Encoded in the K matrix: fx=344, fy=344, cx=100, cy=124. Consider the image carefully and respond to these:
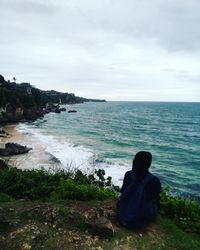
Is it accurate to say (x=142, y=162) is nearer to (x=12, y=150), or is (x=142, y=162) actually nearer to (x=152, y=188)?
(x=152, y=188)

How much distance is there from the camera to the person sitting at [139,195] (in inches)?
283

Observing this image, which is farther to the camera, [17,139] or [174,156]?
[17,139]

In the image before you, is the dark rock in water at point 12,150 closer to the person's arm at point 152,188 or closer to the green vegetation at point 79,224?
the green vegetation at point 79,224

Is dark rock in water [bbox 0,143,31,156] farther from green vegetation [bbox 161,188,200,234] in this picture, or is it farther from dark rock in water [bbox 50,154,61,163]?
green vegetation [bbox 161,188,200,234]

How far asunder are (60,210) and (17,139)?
119 ft

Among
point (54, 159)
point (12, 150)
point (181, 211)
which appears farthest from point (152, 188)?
point (12, 150)

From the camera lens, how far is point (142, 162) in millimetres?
7242

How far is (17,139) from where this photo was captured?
42.7 meters

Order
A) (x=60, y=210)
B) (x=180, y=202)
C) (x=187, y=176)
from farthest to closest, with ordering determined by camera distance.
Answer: (x=187, y=176), (x=180, y=202), (x=60, y=210)

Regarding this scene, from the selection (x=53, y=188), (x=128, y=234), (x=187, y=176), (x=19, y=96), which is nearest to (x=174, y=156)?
(x=187, y=176)

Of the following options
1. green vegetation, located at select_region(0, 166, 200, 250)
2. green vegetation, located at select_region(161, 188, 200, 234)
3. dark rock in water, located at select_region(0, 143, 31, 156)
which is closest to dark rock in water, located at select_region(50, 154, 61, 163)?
dark rock in water, located at select_region(0, 143, 31, 156)

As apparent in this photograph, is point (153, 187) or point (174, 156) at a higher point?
point (153, 187)

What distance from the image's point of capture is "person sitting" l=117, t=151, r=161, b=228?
23.6 feet

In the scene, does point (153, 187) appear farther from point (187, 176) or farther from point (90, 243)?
point (187, 176)
